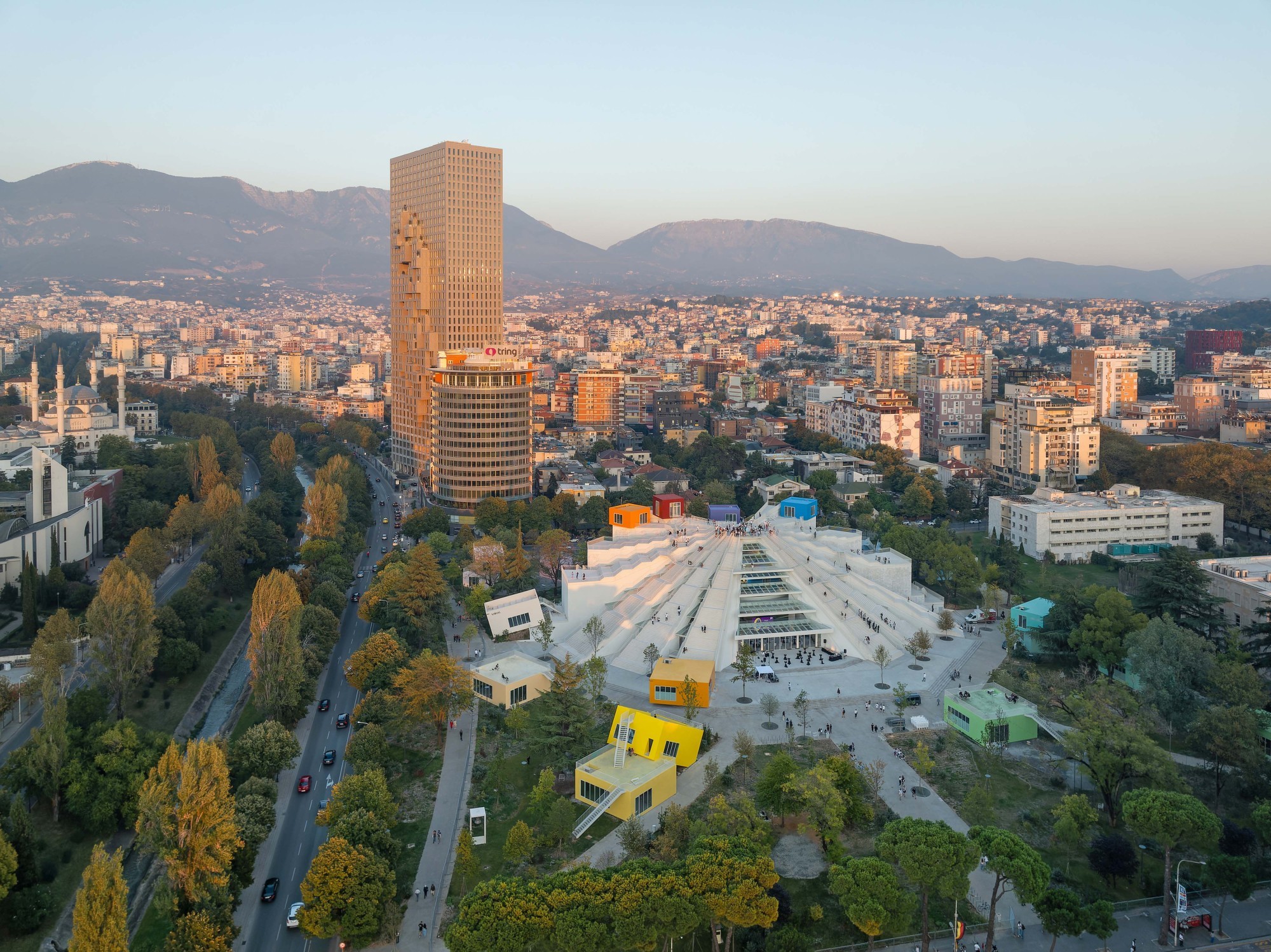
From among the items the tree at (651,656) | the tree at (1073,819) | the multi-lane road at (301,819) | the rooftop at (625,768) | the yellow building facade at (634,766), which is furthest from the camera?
the tree at (651,656)

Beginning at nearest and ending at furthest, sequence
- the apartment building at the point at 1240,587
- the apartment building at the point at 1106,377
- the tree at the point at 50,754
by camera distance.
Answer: the tree at the point at 50,754 < the apartment building at the point at 1240,587 < the apartment building at the point at 1106,377

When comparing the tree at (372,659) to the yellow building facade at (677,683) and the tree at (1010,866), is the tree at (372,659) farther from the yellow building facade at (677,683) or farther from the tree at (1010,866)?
the tree at (1010,866)

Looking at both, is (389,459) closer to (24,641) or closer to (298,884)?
(24,641)

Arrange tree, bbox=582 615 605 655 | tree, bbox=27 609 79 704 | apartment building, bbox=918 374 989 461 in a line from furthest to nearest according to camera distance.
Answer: apartment building, bbox=918 374 989 461 < tree, bbox=582 615 605 655 < tree, bbox=27 609 79 704

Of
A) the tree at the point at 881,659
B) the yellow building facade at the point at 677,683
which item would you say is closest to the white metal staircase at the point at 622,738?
the yellow building facade at the point at 677,683

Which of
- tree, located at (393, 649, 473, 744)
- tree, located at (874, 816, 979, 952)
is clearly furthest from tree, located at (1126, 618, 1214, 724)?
tree, located at (393, 649, 473, 744)

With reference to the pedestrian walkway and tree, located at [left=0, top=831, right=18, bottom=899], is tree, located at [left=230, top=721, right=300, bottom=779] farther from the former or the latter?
tree, located at [left=0, top=831, right=18, bottom=899]
